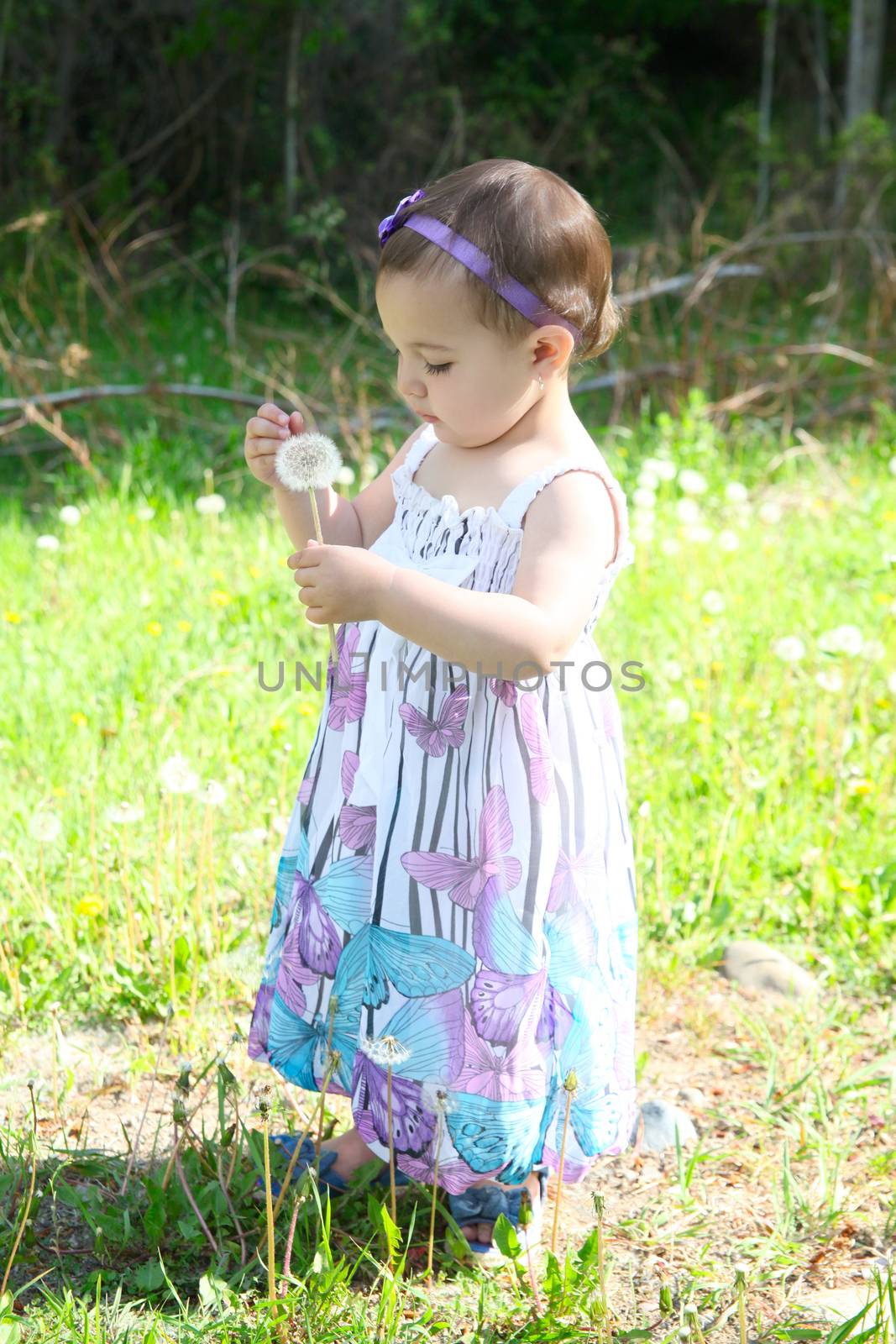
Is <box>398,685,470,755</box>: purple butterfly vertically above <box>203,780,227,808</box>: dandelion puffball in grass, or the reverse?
<box>398,685,470,755</box>: purple butterfly

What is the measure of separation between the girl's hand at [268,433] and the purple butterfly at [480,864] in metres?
0.51

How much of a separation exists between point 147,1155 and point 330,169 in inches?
311

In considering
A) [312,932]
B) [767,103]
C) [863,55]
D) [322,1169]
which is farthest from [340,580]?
[767,103]

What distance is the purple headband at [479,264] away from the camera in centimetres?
136

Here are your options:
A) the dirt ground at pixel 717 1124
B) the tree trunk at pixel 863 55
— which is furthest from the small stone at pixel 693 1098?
the tree trunk at pixel 863 55

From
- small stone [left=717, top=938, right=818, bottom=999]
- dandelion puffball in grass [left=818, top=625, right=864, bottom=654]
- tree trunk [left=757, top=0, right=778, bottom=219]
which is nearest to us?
small stone [left=717, top=938, right=818, bottom=999]

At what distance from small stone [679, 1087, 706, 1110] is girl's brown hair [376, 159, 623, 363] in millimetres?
1243

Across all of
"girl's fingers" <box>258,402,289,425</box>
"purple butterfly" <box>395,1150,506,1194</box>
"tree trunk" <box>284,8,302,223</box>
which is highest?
"tree trunk" <box>284,8,302,223</box>

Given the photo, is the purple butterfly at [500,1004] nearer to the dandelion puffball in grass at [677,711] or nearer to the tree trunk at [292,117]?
the dandelion puffball in grass at [677,711]

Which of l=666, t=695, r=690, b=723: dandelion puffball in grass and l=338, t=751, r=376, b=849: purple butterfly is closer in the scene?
l=338, t=751, r=376, b=849: purple butterfly

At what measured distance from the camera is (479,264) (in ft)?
4.44

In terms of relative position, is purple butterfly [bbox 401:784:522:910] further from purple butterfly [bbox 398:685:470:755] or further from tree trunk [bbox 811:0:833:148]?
tree trunk [bbox 811:0:833:148]

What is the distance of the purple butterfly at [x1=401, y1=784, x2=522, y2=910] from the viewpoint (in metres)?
1.47

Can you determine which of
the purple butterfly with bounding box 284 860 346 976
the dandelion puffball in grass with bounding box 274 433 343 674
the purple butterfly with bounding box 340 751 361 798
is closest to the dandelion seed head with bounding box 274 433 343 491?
the dandelion puffball in grass with bounding box 274 433 343 674
